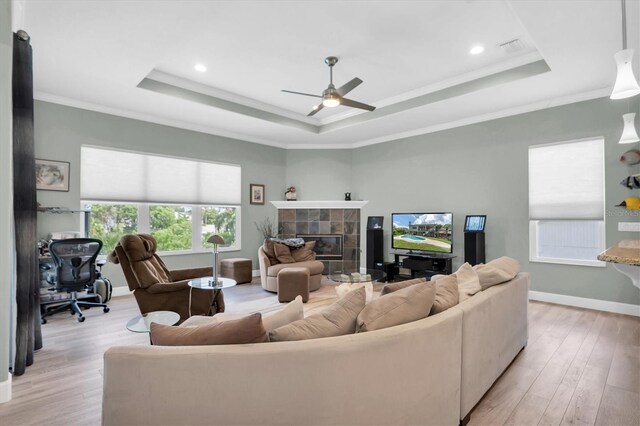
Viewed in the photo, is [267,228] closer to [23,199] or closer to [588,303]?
[23,199]

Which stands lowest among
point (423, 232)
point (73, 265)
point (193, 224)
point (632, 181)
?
point (73, 265)

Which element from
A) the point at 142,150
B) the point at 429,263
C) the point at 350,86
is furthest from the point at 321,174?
the point at 350,86

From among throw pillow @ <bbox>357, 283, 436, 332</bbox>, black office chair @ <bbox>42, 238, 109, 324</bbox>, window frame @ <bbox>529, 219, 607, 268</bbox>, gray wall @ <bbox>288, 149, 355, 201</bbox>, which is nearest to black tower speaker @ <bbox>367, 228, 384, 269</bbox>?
gray wall @ <bbox>288, 149, 355, 201</bbox>

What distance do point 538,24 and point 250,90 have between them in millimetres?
3686

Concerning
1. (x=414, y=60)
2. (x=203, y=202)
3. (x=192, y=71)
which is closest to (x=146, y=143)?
(x=203, y=202)

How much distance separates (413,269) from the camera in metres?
5.70

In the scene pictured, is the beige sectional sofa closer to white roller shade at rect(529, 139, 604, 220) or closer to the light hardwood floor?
the light hardwood floor

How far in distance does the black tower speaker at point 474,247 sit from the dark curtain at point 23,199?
5271 mm

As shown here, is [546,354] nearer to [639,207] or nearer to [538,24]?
[639,207]

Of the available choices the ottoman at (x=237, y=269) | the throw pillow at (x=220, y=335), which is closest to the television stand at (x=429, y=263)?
the ottoman at (x=237, y=269)

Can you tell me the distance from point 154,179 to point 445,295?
16.9ft

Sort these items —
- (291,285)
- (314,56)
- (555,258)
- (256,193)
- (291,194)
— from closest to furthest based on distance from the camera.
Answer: (314,56) → (555,258) → (291,285) → (256,193) → (291,194)

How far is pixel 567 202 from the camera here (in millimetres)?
4621

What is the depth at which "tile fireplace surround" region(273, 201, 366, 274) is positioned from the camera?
23.3 ft
